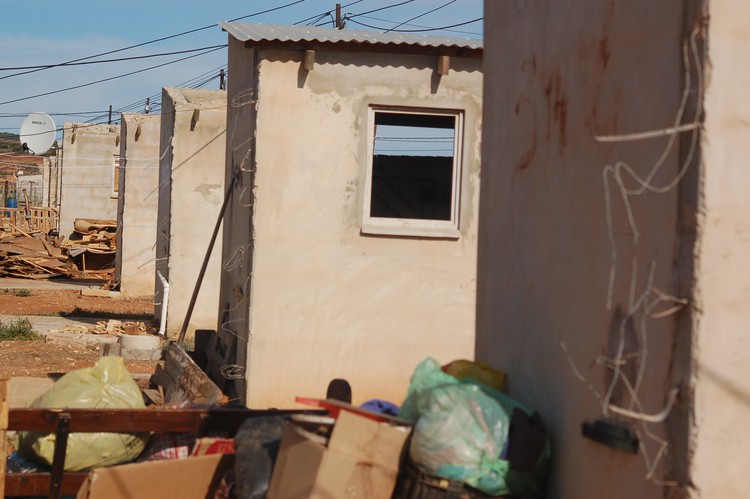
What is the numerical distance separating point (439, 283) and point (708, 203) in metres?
6.49

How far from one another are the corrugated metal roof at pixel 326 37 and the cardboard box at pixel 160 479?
5.29m

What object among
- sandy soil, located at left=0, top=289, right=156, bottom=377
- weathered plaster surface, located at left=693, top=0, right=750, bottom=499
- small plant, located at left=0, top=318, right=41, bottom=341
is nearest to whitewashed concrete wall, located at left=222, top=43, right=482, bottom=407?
sandy soil, located at left=0, top=289, right=156, bottom=377

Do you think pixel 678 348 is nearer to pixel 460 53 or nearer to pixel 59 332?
pixel 460 53

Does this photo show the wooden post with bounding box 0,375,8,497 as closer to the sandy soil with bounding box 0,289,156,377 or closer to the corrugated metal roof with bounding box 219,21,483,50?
the corrugated metal roof with bounding box 219,21,483,50

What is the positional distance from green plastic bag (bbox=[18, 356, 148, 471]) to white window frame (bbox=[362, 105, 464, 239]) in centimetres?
367

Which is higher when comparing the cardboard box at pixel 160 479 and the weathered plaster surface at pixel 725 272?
the weathered plaster surface at pixel 725 272

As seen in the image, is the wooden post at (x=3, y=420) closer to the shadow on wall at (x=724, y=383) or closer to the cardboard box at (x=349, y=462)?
the cardboard box at (x=349, y=462)

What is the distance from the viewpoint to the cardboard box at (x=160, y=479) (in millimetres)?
4320

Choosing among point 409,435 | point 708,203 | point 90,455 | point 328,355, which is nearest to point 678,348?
point 708,203

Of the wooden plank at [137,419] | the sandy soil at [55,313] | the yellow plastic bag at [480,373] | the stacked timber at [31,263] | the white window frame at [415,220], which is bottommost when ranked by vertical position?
the sandy soil at [55,313]

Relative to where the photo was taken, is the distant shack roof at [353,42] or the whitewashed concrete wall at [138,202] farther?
the whitewashed concrete wall at [138,202]

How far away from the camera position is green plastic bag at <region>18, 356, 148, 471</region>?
534 centimetres

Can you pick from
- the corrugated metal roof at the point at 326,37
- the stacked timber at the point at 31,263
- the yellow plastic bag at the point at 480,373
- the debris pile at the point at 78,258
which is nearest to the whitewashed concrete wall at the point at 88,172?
the stacked timber at the point at 31,263

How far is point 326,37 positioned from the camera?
9266 mm
